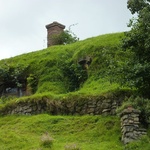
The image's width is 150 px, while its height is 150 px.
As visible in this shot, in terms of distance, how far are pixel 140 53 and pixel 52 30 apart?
13.0 m

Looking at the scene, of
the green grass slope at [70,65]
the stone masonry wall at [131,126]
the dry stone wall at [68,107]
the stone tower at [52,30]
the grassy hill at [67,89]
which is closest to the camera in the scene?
the stone masonry wall at [131,126]

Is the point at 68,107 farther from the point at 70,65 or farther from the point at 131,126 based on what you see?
the point at 70,65

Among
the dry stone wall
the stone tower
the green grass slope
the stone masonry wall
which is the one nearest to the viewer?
the stone masonry wall

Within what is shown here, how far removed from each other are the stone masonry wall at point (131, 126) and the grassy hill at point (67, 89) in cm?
34

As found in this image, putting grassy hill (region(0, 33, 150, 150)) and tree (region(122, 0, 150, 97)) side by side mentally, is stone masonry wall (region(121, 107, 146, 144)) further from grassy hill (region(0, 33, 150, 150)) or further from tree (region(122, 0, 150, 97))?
tree (region(122, 0, 150, 97))

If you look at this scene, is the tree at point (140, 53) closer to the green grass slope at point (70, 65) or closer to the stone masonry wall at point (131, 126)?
the stone masonry wall at point (131, 126)

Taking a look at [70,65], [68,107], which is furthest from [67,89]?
[68,107]

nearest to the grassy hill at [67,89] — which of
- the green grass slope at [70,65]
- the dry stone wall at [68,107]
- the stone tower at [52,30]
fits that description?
the green grass slope at [70,65]

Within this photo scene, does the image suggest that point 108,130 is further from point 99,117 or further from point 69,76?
point 69,76

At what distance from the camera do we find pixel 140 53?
49.3 feet

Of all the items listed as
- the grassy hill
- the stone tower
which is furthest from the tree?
the stone tower

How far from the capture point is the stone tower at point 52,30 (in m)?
27.2

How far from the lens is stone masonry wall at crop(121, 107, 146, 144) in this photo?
509 inches

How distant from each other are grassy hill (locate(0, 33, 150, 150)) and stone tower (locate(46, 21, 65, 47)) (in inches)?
108
